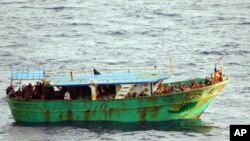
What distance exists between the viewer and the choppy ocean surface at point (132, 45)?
209 feet

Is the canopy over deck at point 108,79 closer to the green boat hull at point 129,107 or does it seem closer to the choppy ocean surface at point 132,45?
the green boat hull at point 129,107

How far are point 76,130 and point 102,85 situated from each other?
13.0 feet

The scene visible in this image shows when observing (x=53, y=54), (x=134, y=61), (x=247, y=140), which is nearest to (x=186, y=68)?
(x=134, y=61)

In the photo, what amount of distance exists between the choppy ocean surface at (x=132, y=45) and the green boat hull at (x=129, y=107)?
619 millimetres

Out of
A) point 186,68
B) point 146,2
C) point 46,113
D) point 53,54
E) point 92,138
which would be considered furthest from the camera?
point 146,2

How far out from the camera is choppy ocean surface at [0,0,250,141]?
6359cm

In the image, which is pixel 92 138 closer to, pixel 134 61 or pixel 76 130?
pixel 76 130

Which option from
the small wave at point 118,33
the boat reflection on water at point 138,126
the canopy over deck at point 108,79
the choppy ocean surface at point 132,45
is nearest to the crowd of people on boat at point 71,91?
the canopy over deck at point 108,79

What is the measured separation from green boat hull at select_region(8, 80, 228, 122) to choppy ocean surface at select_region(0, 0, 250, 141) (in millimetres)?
619

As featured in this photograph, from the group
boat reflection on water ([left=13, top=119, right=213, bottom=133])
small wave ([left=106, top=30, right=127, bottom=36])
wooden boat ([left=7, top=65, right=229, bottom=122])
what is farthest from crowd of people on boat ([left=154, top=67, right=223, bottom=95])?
small wave ([left=106, top=30, right=127, bottom=36])

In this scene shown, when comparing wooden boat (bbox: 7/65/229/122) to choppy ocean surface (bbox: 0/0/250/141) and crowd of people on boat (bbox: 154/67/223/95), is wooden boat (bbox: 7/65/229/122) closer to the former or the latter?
crowd of people on boat (bbox: 154/67/223/95)

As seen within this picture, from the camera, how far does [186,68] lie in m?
87.2

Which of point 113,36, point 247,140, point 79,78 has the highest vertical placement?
point 113,36

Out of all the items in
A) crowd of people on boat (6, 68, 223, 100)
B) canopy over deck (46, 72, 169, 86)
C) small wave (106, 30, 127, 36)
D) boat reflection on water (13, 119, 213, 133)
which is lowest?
boat reflection on water (13, 119, 213, 133)
